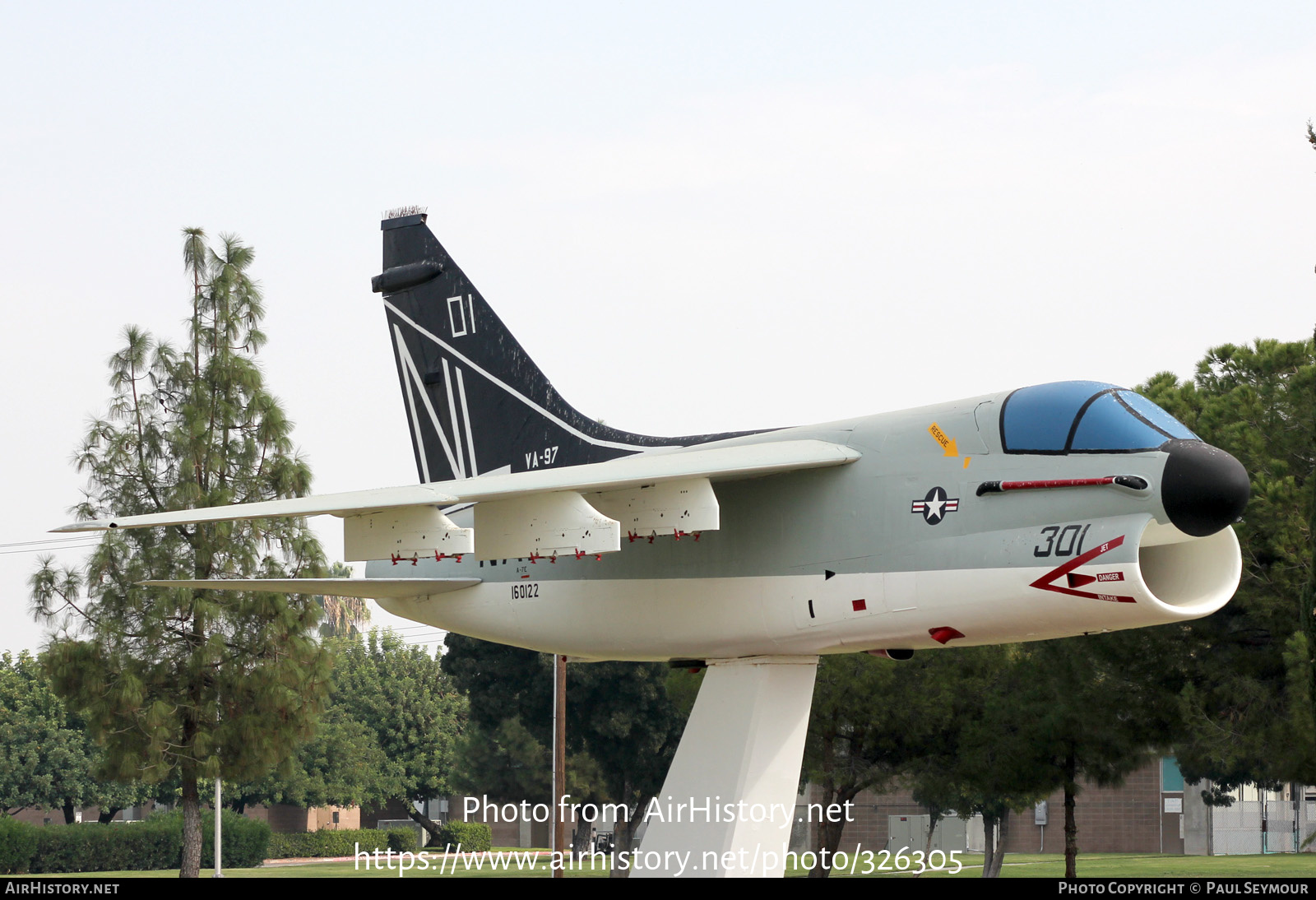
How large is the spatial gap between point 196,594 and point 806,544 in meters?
21.7

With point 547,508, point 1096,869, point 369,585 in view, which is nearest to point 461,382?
point 369,585

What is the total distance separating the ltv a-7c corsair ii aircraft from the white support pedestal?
0.08 ft

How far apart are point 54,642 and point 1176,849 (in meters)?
41.9

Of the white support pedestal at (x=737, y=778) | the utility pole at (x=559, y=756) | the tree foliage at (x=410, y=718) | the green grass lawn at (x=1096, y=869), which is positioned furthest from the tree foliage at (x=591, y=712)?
the white support pedestal at (x=737, y=778)

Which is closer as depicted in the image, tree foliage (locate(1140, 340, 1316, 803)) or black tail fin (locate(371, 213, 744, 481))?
black tail fin (locate(371, 213, 744, 481))

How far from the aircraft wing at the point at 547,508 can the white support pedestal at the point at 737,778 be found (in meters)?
2.19

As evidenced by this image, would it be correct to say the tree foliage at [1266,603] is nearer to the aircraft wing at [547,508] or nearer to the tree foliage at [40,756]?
the aircraft wing at [547,508]

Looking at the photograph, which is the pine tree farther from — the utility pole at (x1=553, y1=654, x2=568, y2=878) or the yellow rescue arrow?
the yellow rescue arrow

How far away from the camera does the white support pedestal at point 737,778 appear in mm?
14273

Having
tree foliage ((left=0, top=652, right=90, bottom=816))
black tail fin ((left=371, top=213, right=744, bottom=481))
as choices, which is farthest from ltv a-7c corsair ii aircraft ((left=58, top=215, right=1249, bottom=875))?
tree foliage ((left=0, top=652, right=90, bottom=816))

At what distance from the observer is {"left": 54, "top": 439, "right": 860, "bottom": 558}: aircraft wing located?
13266mm

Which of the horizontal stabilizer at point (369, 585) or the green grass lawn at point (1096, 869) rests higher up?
the horizontal stabilizer at point (369, 585)

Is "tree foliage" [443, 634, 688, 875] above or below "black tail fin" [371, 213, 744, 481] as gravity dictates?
below

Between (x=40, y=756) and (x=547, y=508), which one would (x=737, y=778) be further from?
(x=40, y=756)
